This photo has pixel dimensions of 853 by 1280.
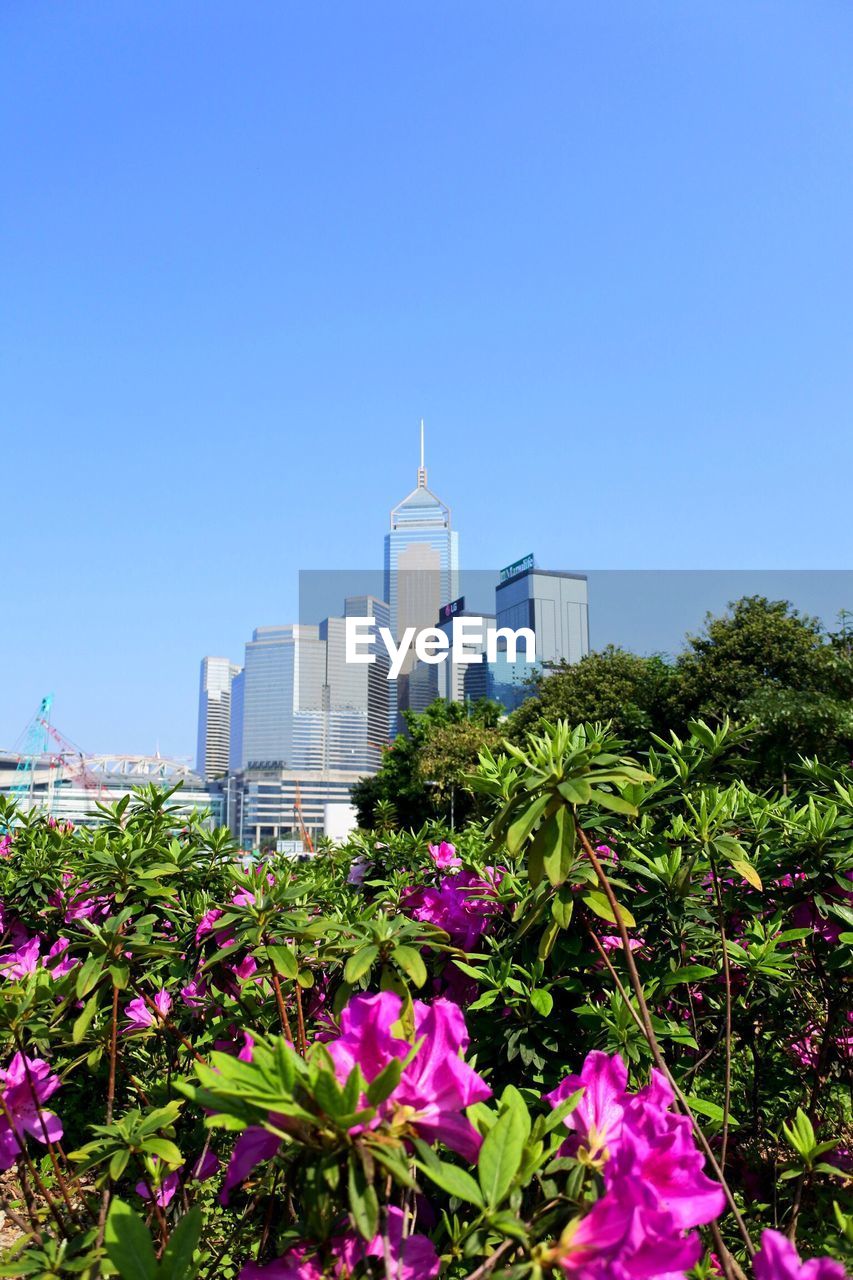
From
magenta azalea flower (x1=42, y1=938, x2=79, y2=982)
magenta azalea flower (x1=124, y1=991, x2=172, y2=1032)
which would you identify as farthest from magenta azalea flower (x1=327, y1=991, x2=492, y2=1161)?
magenta azalea flower (x1=124, y1=991, x2=172, y2=1032)

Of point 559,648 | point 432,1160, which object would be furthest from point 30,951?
point 559,648

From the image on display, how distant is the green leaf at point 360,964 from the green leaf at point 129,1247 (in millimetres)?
526

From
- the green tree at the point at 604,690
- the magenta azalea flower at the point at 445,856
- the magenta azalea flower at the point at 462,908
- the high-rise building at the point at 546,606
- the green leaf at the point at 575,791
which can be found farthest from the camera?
the high-rise building at the point at 546,606

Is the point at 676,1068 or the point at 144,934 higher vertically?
the point at 144,934

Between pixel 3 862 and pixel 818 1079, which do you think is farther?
pixel 3 862

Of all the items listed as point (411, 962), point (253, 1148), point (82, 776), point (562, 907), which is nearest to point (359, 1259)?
point (253, 1148)

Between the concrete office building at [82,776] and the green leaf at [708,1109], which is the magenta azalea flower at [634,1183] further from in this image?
the concrete office building at [82,776]

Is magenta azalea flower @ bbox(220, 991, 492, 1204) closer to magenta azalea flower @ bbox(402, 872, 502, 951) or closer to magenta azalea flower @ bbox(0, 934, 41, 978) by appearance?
magenta azalea flower @ bbox(402, 872, 502, 951)

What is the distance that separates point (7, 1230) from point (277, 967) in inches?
73.3

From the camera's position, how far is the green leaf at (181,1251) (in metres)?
0.86

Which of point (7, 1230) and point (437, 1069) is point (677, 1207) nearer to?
point (437, 1069)

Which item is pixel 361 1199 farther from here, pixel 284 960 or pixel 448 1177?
pixel 284 960

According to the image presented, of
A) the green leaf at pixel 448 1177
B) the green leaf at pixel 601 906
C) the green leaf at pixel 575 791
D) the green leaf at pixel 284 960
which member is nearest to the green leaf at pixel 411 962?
the green leaf at pixel 284 960

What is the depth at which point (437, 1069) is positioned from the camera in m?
0.94
